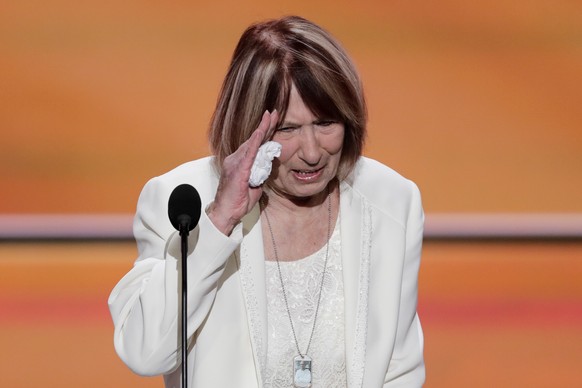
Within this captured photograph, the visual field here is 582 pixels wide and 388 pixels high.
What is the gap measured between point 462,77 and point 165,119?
97cm

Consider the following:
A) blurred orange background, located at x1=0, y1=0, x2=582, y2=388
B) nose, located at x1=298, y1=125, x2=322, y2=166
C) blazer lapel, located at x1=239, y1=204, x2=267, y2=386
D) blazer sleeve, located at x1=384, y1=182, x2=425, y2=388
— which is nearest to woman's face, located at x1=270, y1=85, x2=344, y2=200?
nose, located at x1=298, y1=125, x2=322, y2=166

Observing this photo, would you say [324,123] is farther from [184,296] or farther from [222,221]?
[184,296]

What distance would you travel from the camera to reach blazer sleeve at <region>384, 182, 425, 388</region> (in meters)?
2.46

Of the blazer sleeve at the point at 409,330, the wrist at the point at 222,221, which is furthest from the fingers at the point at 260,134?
the blazer sleeve at the point at 409,330

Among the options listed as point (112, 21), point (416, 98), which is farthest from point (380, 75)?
point (112, 21)

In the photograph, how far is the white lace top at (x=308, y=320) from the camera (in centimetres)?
238

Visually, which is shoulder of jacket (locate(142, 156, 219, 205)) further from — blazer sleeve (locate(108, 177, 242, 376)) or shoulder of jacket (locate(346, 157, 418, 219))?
shoulder of jacket (locate(346, 157, 418, 219))

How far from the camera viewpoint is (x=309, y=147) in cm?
229

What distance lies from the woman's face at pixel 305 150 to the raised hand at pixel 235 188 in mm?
98

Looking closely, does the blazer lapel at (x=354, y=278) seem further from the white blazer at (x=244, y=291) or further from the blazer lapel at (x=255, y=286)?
the blazer lapel at (x=255, y=286)

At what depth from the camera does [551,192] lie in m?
4.04

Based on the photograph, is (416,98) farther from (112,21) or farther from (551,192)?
(112,21)

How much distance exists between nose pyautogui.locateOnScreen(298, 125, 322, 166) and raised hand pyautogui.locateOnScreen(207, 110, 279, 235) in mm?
109

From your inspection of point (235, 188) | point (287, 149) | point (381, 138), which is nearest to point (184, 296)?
point (235, 188)
